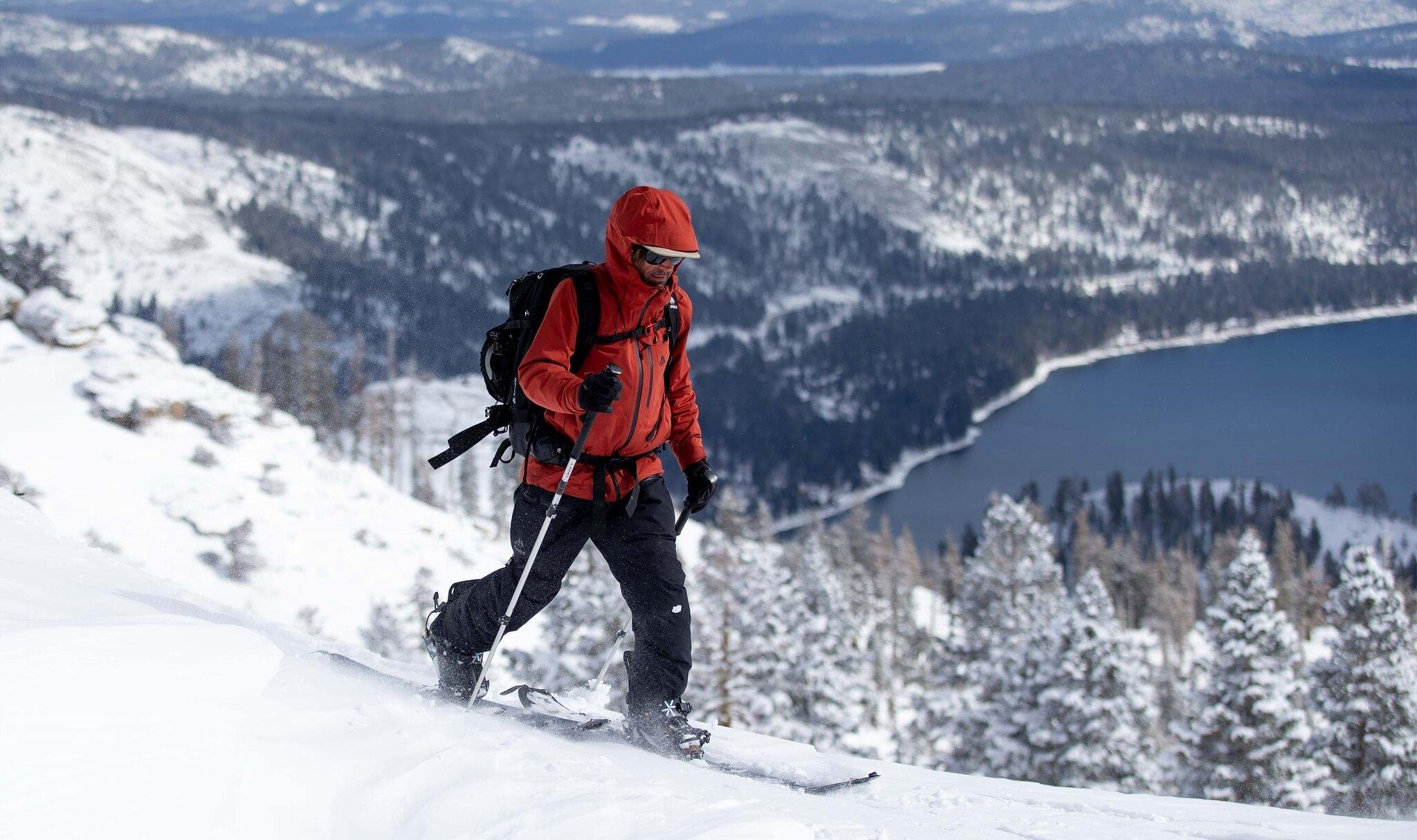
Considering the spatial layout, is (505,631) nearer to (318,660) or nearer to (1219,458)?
(318,660)

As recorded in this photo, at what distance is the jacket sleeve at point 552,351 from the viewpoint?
15.2ft

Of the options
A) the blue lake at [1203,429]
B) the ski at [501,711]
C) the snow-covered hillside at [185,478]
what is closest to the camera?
the ski at [501,711]

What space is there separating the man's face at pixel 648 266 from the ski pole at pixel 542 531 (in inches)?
17.0

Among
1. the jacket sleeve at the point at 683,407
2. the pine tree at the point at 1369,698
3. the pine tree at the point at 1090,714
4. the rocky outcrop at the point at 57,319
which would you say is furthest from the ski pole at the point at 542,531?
the rocky outcrop at the point at 57,319

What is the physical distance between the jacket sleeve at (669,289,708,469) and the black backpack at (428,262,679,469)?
79 mm

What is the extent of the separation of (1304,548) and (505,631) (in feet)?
336

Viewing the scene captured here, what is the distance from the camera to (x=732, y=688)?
71.4 feet

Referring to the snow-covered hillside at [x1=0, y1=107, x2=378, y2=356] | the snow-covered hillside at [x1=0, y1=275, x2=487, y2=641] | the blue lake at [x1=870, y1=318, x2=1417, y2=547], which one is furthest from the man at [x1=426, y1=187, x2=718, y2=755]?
the snow-covered hillside at [x1=0, y1=107, x2=378, y2=356]

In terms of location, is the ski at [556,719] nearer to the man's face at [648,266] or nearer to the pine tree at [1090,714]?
the man's face at [648,266]

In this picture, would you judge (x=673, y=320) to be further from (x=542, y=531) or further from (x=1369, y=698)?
(x=1369, y=698)

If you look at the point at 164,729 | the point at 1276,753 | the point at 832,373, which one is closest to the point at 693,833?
the point at 164,729

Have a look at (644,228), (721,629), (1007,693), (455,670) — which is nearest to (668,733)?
(455,670)

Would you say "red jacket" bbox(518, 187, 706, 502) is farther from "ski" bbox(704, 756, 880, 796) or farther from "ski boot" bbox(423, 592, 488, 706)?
"ski" bbox(704, 756, 880, 796)

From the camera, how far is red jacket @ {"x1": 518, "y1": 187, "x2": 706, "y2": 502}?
4.67 metres
